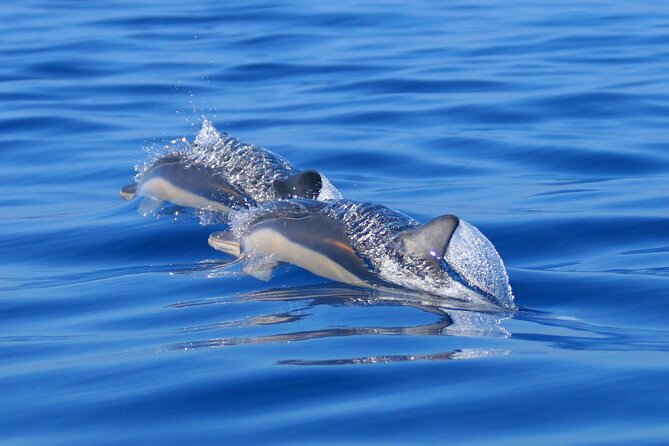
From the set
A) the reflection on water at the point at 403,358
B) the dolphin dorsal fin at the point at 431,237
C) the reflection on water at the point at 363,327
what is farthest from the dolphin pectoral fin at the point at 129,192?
the reflection on water at the point at 403,358

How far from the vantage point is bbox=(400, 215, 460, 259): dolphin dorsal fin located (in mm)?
7562

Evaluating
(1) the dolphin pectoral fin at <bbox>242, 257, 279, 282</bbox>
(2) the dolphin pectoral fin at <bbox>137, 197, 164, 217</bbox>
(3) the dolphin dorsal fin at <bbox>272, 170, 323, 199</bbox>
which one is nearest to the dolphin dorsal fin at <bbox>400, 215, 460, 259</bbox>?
(1) the dolphin pectoral fin at <bbox>242, 257, 279, 282</bbox>

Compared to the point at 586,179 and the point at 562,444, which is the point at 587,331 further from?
the point at 586,179

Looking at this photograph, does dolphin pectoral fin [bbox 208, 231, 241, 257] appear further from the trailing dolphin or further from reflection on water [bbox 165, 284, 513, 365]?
reflection on water [bbox 165, 284, 513, 365]

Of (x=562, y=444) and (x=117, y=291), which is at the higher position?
(x=117, y=291)

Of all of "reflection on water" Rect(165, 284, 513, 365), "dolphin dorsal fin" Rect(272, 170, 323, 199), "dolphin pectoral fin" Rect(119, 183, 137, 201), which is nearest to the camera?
"reflection on water" Rect(165, 284, 513, 365)

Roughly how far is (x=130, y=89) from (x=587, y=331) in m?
12.2

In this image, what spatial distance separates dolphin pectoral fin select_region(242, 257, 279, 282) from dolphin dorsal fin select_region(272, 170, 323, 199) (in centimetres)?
103

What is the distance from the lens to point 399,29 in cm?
2353

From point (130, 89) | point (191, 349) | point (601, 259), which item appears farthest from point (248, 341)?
point (130, 89)

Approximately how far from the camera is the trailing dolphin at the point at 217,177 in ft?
34.0

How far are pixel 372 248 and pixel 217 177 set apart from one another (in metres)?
2.77

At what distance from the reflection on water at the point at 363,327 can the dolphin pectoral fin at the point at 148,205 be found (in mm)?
2872

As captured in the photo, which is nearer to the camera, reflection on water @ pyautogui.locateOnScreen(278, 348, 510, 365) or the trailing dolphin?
reflection on water @ pyautogui.locateOnScreen(278, 348, 510, 365)
